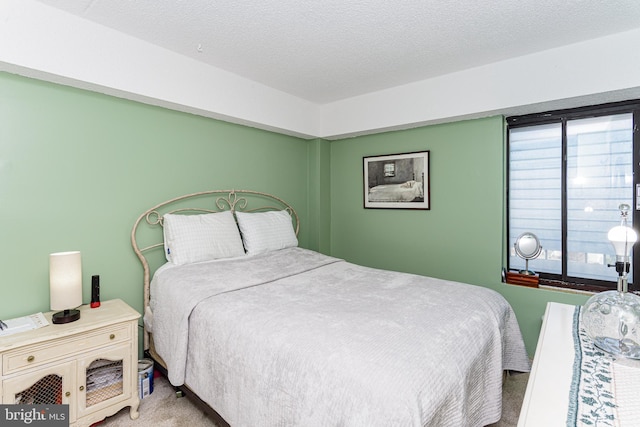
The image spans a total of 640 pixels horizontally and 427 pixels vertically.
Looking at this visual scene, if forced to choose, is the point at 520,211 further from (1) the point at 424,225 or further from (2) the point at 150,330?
(2) the point at 150,330

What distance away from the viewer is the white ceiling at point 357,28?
76.2 inches

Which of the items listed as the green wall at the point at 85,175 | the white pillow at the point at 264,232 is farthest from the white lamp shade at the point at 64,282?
the white pillow at the point at 264,232

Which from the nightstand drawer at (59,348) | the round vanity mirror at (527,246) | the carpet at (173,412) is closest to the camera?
the nightstand drawer at (59,348)

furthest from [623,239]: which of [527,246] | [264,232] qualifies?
[264,232]

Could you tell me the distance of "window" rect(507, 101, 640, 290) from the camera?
2.57 meters

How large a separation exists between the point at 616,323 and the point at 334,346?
108 cm

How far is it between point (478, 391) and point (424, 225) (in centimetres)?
199

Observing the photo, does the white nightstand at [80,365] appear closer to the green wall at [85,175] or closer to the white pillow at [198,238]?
the green wall at [85,175]

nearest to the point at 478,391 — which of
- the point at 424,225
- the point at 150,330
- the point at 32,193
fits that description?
the point at 424,225

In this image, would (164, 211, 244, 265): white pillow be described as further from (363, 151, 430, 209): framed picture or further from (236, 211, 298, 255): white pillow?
(363, 151, 430, 209): framed picture

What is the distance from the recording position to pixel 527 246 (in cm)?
282

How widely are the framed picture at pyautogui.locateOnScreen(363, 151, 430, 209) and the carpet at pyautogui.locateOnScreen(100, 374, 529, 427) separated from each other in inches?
70.4

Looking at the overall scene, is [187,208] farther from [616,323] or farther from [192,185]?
[616,323]

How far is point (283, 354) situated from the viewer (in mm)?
1423
